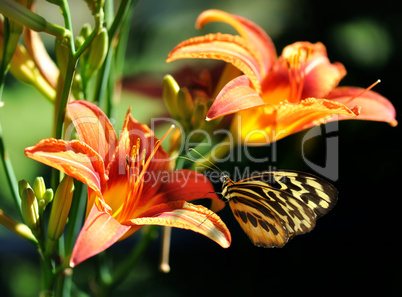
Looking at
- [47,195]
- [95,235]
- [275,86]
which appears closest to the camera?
[95,235]

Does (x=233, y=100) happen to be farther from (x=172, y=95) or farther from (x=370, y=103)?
(x=370, y=103)

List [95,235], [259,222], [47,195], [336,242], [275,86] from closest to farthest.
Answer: [95,235] → [47,195] → [259,222] → [275,86] → [336,242]

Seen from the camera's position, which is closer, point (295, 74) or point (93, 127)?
point (93, 127)

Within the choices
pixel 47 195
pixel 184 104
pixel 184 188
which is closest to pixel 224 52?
pixel 184 104

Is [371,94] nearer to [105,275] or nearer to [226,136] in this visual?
[226,136]

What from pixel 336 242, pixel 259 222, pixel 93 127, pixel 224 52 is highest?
pixel 224 52

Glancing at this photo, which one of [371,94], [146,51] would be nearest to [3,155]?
[371,94]
